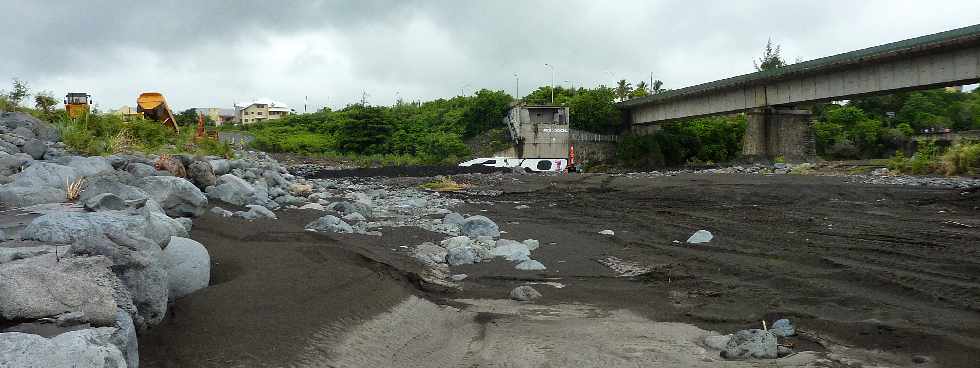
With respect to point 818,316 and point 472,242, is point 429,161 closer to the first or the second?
point 472,242

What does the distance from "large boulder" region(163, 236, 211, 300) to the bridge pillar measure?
111 feet

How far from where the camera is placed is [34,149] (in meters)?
9.88

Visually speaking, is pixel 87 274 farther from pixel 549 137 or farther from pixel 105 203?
pixel 549 137

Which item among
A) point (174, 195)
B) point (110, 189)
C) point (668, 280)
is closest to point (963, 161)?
point (668, 280)

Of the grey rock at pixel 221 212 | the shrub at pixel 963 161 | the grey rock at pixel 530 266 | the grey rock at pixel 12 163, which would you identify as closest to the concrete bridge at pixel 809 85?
the shrub at pixel 963 161

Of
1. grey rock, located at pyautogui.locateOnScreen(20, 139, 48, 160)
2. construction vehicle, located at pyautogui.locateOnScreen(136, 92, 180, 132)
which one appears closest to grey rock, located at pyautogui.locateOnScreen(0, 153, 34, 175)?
grey rock, located at pyautogui.locateOnScreen(20, 139, 48, 160)

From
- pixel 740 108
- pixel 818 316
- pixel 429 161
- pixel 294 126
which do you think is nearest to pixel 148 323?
pixel 818 316

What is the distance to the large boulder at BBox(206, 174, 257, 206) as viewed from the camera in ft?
32.8

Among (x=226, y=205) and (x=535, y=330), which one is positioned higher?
(x=226, y=205)

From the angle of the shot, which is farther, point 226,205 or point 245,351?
point 226,205

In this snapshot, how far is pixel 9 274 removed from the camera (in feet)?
10.2

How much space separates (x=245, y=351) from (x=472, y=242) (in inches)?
212

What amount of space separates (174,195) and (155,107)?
1680 centimetres

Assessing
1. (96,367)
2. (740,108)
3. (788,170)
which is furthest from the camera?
(740,108)
